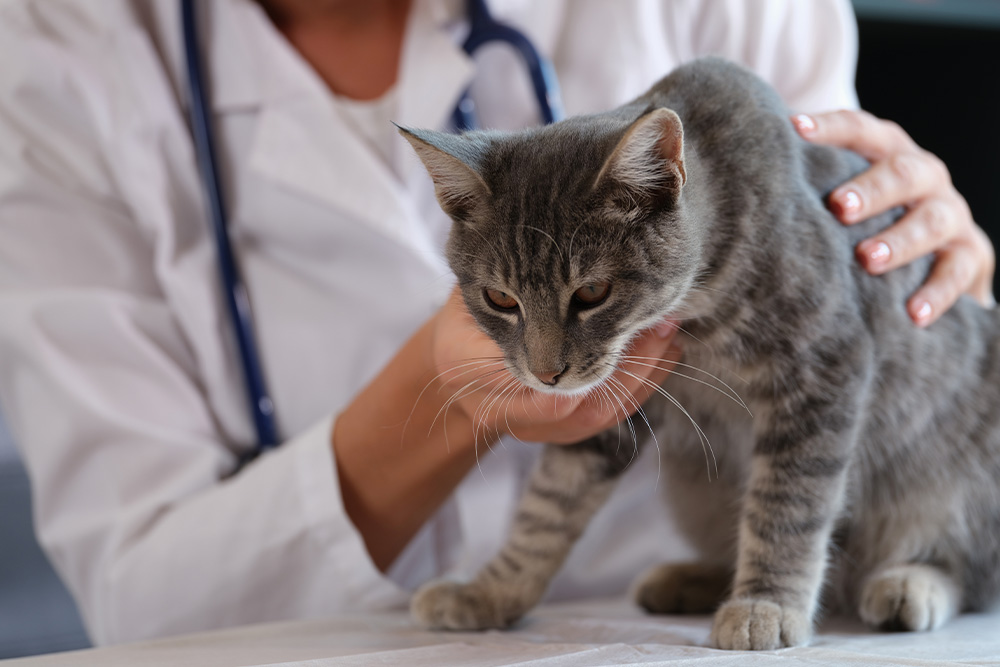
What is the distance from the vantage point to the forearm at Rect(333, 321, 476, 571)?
35.2 inches

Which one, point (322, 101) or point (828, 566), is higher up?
point (322, 101)

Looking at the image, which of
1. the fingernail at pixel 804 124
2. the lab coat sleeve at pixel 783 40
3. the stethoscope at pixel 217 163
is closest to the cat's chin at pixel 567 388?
the fingernail at pixel 804 124

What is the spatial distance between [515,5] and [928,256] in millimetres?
612

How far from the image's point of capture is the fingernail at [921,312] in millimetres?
829

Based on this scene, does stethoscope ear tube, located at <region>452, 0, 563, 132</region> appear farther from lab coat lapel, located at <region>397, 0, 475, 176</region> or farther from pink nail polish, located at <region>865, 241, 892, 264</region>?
pink nail polish, located at <region>865, 241, 892, 264</region>

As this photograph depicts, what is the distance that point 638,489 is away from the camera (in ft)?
3.62

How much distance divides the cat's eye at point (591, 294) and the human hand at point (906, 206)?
0.87 feet

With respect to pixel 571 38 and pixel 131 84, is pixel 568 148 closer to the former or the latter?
pixel 571 38

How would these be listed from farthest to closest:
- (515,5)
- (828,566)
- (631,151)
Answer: (515,5) → (828,566) → (631,151)

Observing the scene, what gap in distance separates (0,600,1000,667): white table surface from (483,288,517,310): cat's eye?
0.96ft

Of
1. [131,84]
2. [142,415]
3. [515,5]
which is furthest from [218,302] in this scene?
[515,5]

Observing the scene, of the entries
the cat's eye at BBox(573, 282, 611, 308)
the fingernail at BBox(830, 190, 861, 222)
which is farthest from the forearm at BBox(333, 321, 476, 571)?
the fingernail at BBox(830, 190, 861, 222)

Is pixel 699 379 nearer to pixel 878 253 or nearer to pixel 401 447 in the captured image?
pixel 878 253

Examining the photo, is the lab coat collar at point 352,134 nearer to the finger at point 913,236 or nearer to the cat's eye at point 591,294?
the cat's eye at point 591,294
